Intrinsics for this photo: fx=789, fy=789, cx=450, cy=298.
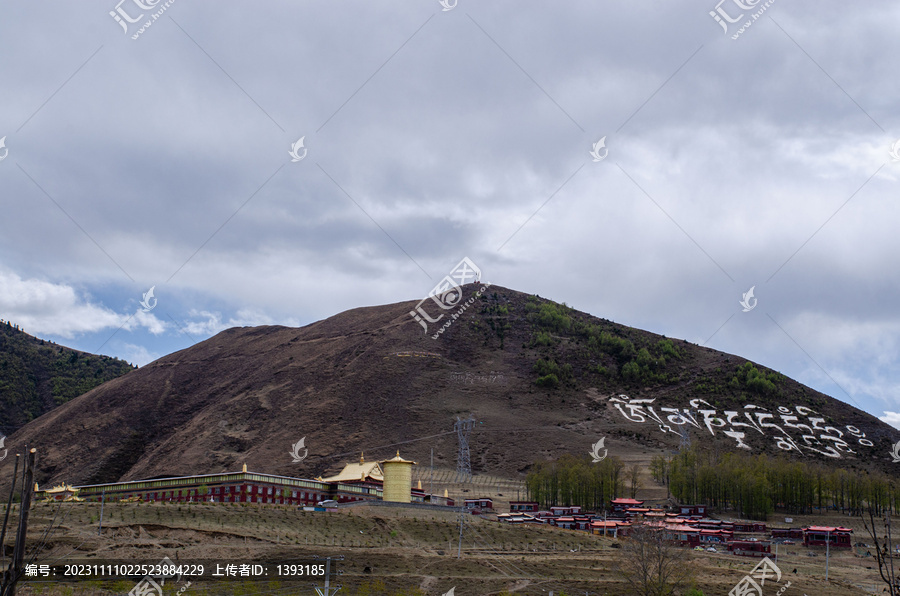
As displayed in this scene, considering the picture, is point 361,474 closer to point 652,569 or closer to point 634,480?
point 634,480

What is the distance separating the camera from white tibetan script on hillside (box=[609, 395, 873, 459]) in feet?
392

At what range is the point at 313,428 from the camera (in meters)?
125

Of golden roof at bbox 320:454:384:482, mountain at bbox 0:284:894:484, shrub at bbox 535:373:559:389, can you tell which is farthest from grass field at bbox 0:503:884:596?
shrub at bbox 535:373:559:389

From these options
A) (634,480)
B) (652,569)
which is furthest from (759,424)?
(652,569)

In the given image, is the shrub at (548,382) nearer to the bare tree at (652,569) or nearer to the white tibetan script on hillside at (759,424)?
the white tibetan script on hillside at (759,424)

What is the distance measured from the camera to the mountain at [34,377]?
163 m

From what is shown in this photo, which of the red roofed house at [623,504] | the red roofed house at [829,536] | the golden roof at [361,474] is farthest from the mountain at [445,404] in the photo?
the red roofed house at [829,536]

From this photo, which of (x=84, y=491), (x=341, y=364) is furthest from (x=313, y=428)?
(x=84, y=491)

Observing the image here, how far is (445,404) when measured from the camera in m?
130

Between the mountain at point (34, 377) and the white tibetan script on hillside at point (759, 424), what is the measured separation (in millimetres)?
119654

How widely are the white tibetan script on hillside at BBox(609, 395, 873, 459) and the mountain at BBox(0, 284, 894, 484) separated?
1.28 feet

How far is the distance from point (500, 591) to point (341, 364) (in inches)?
4308

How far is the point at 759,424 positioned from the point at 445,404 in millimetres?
50273

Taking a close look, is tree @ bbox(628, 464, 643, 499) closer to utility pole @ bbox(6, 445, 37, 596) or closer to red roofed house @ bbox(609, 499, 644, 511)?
red roofed house @ bbox(609, 499, 644, 511)
